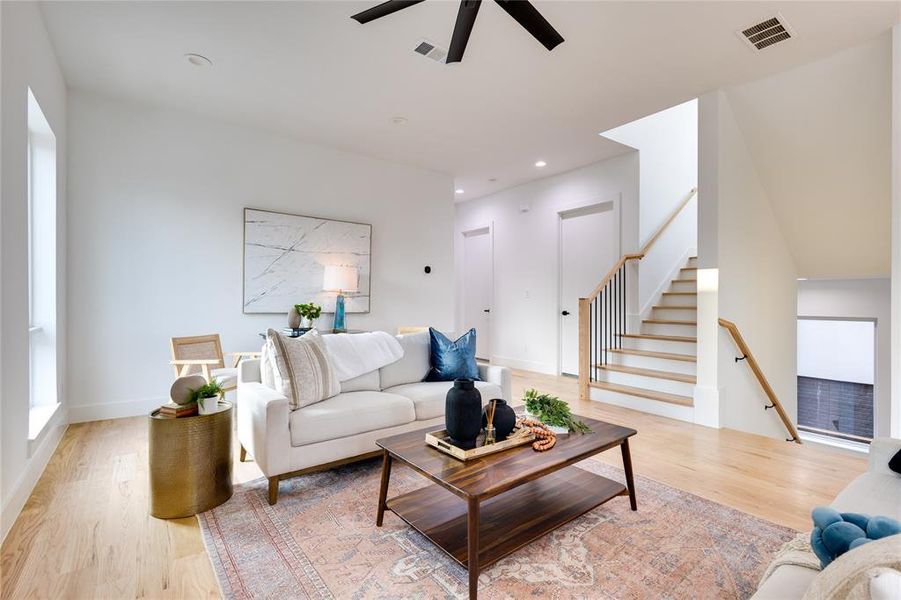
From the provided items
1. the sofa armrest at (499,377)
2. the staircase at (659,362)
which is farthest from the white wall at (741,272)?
the sofa armrest at (499,377)

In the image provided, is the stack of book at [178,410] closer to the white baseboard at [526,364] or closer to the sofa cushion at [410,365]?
the sofa cushion at [410,365]

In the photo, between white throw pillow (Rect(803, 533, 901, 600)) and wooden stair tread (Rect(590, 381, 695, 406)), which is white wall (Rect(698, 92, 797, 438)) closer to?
wooden stair tread (Rect(590, 381, 695, 406))

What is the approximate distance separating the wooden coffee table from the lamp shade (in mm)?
2909

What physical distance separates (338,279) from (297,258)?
0.51m

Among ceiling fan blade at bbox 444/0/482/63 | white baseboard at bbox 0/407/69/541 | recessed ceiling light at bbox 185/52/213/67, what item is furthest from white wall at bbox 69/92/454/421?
ceiling fan blade at bbox 444/0/482/63

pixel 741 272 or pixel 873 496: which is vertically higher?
pixel 741 272

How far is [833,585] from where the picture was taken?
83 cm

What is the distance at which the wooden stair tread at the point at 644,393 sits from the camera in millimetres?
4004

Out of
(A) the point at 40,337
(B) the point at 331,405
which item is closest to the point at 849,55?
(B) the point at 331,405

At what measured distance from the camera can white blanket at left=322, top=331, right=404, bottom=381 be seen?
2930mm

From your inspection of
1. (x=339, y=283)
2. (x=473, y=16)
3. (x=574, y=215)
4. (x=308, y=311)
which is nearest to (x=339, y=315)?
(x=339, y=283)

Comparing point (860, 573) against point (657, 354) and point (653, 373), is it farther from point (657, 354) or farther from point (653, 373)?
point (657, 354)

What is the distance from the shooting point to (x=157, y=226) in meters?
3.96

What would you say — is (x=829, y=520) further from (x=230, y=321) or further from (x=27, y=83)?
(x=230, y=321)
